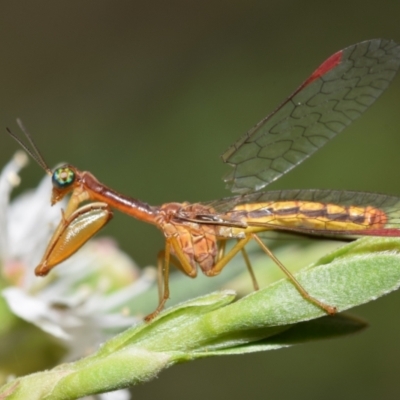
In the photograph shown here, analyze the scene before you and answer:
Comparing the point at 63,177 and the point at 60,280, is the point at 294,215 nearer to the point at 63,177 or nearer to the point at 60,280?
the point at 63,177

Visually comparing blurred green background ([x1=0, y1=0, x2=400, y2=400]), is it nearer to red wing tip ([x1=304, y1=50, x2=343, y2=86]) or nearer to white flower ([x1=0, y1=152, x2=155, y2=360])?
white flower ([x1=0, y1=152, x2=155, y2=360])

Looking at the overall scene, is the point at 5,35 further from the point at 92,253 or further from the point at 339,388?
the point at 92,253

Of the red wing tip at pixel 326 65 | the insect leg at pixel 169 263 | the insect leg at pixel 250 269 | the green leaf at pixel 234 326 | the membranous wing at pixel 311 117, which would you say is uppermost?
the membranous wing at pixel 311 117

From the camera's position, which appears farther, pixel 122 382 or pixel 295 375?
pixel 295 375

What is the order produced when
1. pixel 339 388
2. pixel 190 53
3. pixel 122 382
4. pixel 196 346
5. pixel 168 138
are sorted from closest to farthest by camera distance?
pixel 122 382 → pixel 196 346 → pixel 339 388 → pixel 168 138 → pixel 190 53

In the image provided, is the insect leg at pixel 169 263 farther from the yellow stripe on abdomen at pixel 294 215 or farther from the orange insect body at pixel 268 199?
the yellow stripe on abdomen at pixel 294 215

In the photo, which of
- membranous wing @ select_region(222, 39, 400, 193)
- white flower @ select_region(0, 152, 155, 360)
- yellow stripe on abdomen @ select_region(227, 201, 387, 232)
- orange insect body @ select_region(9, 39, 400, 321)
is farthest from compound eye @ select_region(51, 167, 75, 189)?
membranous wing @ select_region(222, 39, 400, 193)

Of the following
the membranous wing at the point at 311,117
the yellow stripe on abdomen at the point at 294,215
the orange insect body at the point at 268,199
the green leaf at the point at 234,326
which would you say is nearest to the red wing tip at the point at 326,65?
the orange insect body at the point at 268,199

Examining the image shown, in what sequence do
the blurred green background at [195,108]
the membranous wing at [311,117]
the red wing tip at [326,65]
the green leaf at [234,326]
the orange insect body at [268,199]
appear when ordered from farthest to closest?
1. the blurred green background at [195,108]
2. the membranous wing at [311,117]
3. the red wing tip at [326,65]
4. the orange insect body at [268,199]
5. the green leaf at [234,326]

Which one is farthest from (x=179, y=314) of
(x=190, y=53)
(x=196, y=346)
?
(x=190, y=53)
